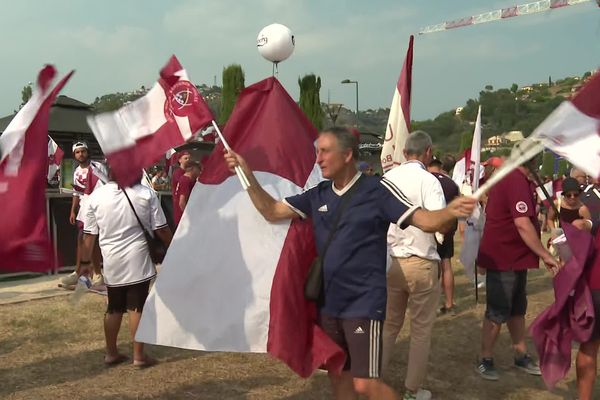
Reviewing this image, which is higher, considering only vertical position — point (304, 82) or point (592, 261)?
point (304, 82)

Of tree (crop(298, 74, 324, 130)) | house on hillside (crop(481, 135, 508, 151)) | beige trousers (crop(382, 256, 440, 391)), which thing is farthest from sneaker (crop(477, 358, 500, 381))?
tree (crop(298, 74, 324, 130))

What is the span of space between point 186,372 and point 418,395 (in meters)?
1.92

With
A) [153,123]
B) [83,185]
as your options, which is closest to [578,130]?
[153,123]

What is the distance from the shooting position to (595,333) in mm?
3791

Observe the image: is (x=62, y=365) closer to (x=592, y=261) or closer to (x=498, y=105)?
(x=592, y=261)

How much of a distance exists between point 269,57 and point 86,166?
481 centimetres

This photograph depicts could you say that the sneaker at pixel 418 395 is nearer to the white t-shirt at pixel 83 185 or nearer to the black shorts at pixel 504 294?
the black shorts at pixel 504 294

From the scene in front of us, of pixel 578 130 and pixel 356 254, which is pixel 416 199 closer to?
pixel 356 254

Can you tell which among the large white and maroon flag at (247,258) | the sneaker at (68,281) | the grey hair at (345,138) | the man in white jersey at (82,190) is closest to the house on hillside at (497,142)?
the grey hair at (345,138)

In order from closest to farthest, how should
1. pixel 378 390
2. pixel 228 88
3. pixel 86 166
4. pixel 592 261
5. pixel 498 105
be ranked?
pixel 378 390
pixel 592 261
pixel 86 166
pixel 228 88
pixel 498 105

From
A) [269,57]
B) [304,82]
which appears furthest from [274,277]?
[304,82]

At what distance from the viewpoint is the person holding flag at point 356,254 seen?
331 centimetres

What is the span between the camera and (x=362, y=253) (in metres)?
3.32

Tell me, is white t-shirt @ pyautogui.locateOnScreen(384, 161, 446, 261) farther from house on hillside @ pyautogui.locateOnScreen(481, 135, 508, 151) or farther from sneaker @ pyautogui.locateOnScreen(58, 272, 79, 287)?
sneaker @ pyautogui.locateOnScreen(58, 272, 79, 287)
